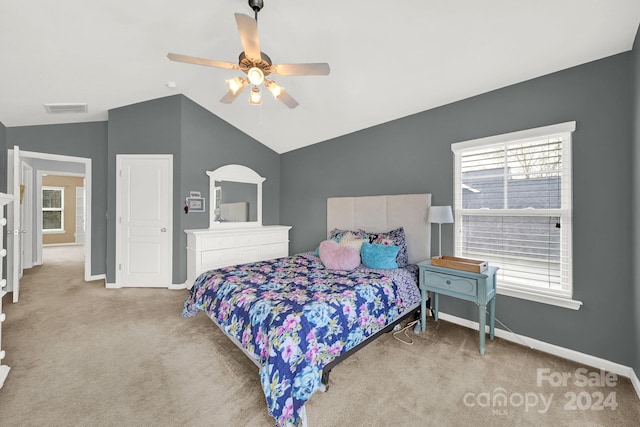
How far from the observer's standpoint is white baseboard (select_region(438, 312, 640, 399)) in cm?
205

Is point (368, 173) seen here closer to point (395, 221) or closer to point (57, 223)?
point (395, 221)

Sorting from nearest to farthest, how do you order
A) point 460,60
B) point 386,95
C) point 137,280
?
point 460,60 → point 386,95 → point 137,280

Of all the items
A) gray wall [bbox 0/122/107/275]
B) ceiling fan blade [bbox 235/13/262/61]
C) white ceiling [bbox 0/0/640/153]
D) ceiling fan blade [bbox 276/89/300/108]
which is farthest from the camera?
gray wall [bbox 0/122/107/275]

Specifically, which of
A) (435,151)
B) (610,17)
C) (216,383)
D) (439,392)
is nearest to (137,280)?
(216,383)

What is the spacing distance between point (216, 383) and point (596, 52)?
3.92m

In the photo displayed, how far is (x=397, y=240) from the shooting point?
127 inches

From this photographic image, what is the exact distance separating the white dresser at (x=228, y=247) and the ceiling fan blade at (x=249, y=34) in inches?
105

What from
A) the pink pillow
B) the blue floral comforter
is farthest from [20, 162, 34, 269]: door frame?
the pink pillow

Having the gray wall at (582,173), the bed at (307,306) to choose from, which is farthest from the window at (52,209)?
the gray wall at (582,173)

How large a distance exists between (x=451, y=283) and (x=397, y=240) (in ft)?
2.77

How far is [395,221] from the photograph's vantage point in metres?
3.48

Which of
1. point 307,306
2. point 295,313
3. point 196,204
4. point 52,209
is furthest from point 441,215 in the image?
point 52,209

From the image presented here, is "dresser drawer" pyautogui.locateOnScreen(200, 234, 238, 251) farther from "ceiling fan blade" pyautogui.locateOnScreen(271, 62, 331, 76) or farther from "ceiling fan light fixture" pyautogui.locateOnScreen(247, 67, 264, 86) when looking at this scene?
"ceiling fan blade" pyautogui.locateOnScreen(271, 62, 331, 76)

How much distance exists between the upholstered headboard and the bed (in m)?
0.01
